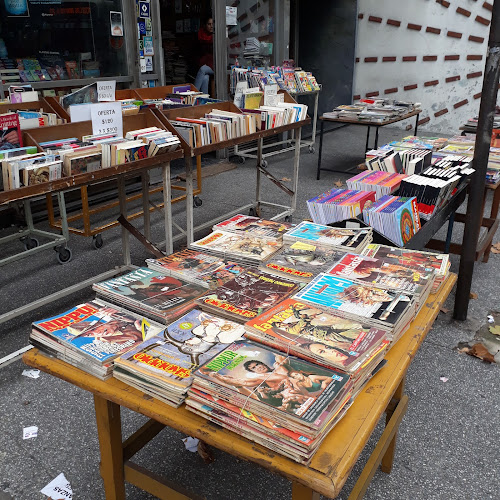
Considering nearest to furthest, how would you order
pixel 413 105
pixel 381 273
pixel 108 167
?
pixel 381 273, pixel 108 167, pixel 413 105

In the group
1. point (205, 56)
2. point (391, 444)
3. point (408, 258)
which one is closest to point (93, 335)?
point (408, 258)

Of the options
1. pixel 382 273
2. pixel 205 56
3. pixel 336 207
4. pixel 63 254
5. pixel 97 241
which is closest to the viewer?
pixel 382 273

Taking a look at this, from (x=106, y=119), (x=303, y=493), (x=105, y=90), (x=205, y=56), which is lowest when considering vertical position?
(x=303, y=493)

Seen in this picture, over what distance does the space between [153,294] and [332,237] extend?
0.84 metres

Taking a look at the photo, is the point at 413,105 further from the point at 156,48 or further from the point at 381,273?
the point at 381,273

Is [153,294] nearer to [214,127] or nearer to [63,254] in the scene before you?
[214,127]

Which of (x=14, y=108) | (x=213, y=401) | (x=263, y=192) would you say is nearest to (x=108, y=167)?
(x=14, y=108)

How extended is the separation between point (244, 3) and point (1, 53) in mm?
3756

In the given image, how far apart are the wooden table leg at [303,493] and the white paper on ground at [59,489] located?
1.18 meters

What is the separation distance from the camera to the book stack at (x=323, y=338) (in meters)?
1.28

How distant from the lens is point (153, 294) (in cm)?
166

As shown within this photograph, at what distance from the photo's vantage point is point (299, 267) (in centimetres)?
187

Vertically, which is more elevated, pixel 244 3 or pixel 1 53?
pixel 244 3

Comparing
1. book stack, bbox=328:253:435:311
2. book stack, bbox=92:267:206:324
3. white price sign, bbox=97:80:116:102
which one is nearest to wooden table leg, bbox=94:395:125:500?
book stack, bbox=92:267:206:324
